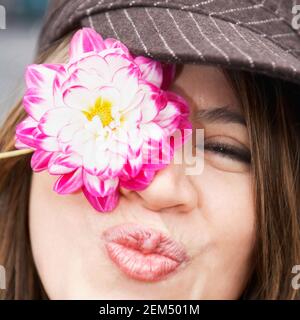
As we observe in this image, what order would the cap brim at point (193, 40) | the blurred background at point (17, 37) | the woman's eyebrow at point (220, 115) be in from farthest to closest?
the blurred background at point (17, 37) < the woman's eyebrow at point (220, 115) < the cap brim at point (193, 40)

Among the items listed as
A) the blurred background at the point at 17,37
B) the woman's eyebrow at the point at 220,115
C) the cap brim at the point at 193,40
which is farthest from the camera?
the blurred background at the point at 17,37

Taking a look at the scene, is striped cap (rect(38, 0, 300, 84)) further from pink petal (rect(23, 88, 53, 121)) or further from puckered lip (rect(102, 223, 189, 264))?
puckered lip (rect(102, 223, 189, 264))

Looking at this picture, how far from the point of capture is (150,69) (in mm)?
901

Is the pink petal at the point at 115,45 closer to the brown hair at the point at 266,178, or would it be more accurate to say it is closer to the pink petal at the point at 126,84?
the pink petal at the point at 126,84

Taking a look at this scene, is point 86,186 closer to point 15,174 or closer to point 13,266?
point 15,174

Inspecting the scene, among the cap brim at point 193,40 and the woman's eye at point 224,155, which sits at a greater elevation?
the cap brim at point 193,40

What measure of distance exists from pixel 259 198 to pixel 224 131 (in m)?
0.13

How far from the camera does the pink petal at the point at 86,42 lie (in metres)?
0.91

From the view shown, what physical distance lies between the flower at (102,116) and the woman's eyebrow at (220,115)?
3 centimetres

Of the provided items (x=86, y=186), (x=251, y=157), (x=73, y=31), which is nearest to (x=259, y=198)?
(x=251, y=157)

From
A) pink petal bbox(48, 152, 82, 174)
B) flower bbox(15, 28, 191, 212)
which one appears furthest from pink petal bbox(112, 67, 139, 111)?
pink petal bbox(48, 152, 82, 174)

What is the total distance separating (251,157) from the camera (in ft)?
3.18

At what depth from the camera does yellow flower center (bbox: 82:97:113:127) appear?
2.97ft

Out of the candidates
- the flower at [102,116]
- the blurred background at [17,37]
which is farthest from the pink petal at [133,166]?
the blurred background at [17,37]
